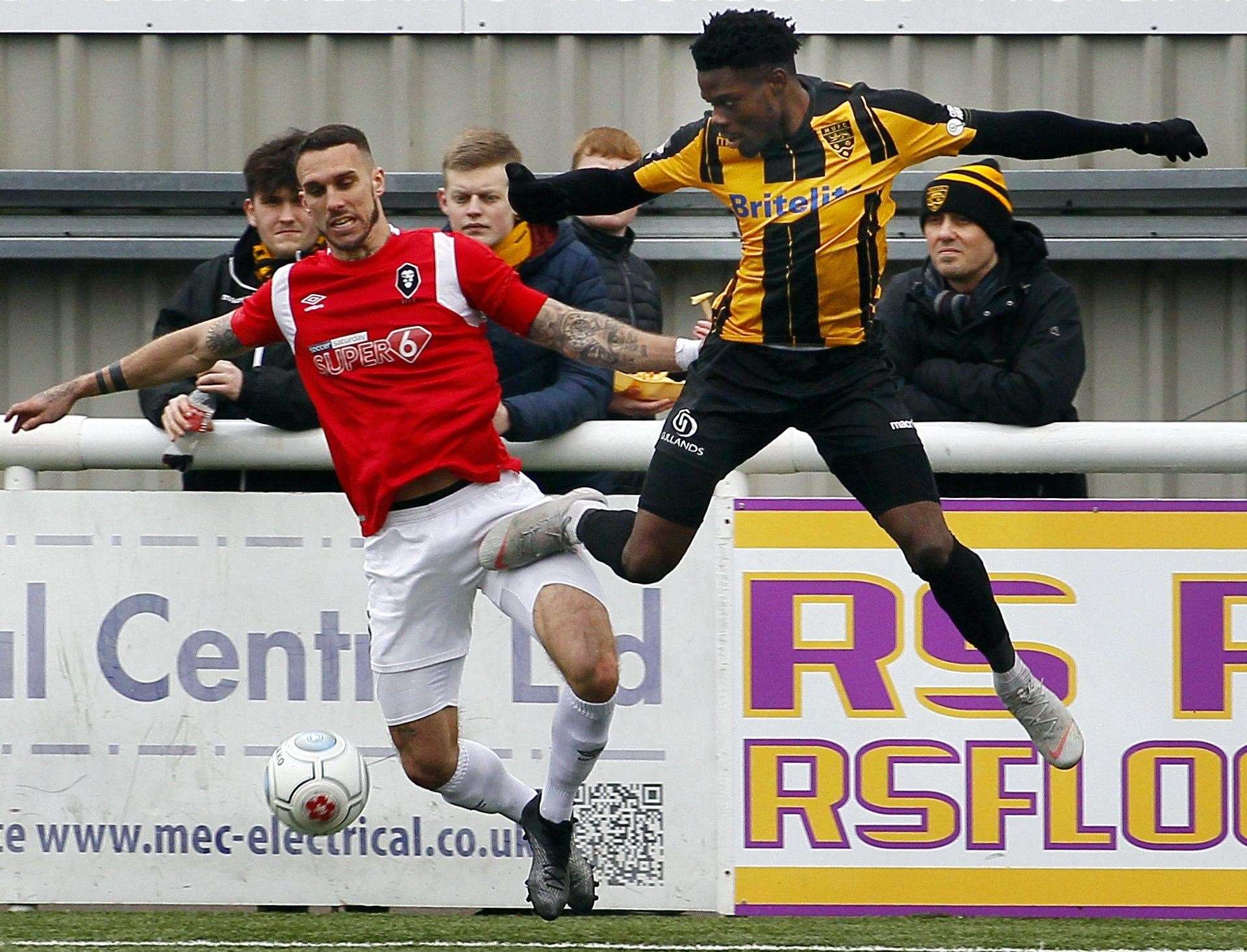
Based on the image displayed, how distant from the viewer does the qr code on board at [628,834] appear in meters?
5.27

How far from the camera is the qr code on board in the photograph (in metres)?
5.27

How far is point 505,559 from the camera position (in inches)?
192

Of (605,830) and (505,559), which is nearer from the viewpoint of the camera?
(505,559)

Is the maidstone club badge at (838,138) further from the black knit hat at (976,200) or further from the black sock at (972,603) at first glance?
the black sock at (972,603)

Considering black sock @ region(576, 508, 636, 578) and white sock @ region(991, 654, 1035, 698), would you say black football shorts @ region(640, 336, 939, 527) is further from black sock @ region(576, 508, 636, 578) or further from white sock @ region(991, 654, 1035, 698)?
white sock @ region(991, 654, 1035, 698)

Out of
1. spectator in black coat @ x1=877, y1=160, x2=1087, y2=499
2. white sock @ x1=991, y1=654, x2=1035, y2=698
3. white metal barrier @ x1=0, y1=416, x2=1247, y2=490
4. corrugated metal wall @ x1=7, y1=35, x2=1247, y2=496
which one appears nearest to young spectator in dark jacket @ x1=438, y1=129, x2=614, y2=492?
white metal barrier @ x1=0, y1=416, x2=1247, y2=490

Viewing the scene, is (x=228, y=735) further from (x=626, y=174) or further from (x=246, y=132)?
(x=246, y=132)

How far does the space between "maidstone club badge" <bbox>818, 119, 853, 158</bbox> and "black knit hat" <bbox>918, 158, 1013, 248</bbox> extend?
2.57 ft

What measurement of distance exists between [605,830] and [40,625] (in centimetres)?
179

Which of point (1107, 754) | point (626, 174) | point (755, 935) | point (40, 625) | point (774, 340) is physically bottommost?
point (755, 935)

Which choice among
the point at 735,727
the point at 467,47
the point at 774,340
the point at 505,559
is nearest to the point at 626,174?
the point at 774,340

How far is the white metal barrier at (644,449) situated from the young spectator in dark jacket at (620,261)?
0.37 meters

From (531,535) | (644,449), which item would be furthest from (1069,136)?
(531,535)

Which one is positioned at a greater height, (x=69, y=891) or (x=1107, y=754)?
(x=1107, y=754)
